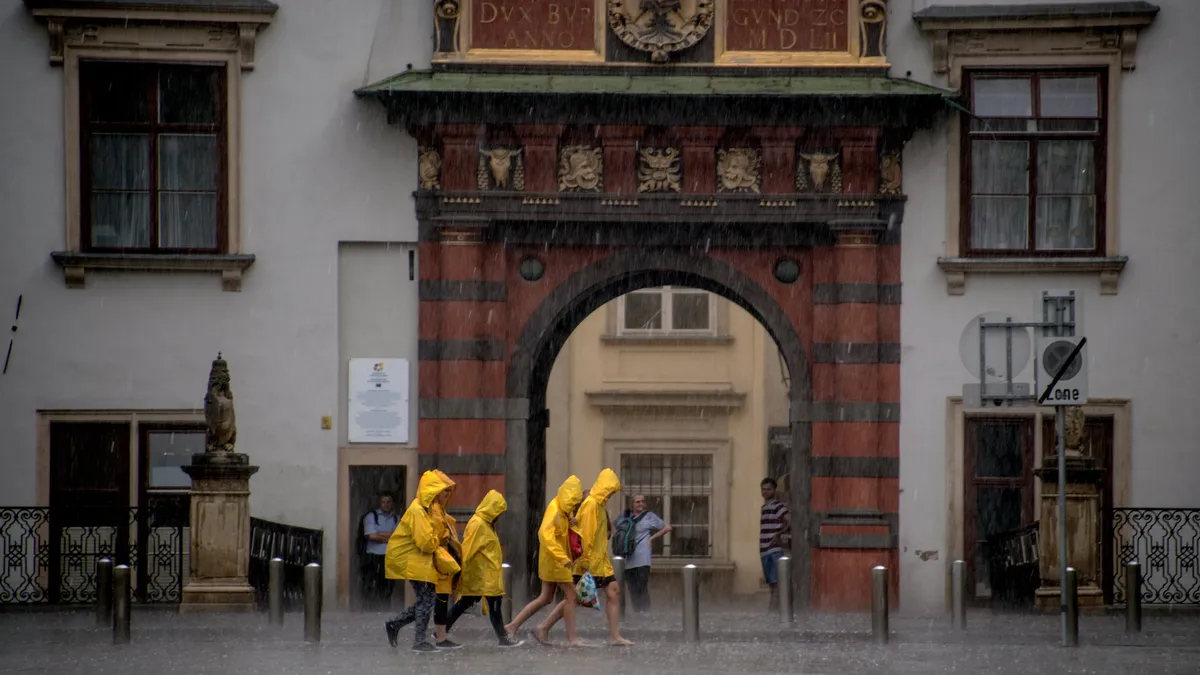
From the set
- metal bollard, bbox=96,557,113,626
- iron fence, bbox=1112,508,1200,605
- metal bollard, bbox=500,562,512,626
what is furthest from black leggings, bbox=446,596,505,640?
iron fence, bbox=1112,508,1200,605

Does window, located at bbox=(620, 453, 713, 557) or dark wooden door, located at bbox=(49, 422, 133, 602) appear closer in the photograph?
dark wooden door, located at bbox=(49, 422, 133, 602)

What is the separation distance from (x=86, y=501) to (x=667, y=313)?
1579cm

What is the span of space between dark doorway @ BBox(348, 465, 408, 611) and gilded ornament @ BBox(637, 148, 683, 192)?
14.2 ft

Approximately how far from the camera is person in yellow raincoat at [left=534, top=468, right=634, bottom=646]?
19859mm

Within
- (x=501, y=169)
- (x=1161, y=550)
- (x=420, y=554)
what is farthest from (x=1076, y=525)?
(x=420, y=554)

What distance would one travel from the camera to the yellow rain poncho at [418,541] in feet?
63.1

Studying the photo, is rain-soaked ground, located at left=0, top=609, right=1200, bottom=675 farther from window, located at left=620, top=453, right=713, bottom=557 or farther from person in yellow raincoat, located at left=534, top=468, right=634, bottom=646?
window, located at left=620, top=453, right=713, bottom=557

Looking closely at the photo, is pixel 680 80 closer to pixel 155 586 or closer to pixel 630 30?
pixel 630 30

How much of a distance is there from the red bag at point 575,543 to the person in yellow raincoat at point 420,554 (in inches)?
47.6

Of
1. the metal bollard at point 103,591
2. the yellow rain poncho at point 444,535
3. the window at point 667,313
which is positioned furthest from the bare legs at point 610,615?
the window at point 667,313

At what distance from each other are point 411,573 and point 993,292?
29.4 ft

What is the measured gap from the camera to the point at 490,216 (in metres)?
24.8

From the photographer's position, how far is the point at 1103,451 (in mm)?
24984

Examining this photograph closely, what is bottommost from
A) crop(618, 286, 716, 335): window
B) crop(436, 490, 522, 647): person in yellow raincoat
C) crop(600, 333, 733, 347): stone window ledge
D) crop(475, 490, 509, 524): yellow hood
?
crop(436, 490, 522, 647): person in yellow raincoat
